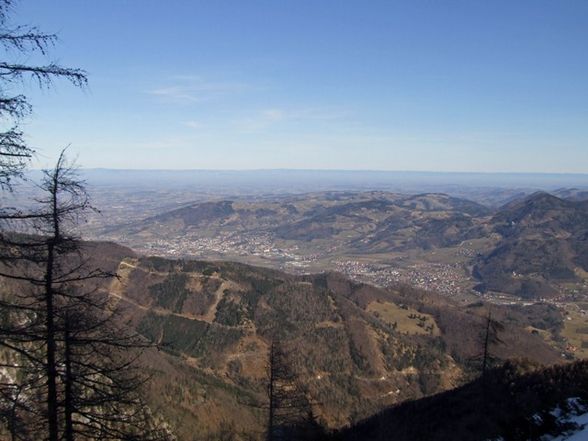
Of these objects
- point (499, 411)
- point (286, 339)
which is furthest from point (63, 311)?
point (286, 339)

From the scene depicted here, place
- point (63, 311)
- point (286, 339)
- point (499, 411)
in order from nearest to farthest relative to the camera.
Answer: point (63, 311) → point (499, 411) → point (286, 339)

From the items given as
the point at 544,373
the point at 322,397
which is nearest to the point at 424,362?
the point at 322,397

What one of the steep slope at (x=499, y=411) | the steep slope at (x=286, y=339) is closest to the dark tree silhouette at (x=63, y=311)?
the steep slope at (x=499, y=411)

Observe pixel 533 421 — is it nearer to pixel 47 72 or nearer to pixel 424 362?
pixel 47 72

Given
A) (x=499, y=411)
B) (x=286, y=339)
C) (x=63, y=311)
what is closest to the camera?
(x=63, y=311)

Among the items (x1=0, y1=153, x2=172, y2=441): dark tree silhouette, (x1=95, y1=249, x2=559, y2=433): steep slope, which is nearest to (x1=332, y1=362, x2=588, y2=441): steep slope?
(x1=0, y1=153, x2=172, y2=441): dark tree silhouette

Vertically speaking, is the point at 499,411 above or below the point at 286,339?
above

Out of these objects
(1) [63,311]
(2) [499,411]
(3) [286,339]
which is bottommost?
(3) [286,339]

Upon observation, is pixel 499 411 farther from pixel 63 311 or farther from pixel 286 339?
pixel 286 339

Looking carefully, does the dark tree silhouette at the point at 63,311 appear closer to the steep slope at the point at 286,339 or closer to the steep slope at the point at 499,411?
the steep slope at the point at 499,411

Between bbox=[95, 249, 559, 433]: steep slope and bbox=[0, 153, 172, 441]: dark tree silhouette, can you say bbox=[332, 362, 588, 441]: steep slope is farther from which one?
bbox=[95, 249, 559, 433]: steep slope

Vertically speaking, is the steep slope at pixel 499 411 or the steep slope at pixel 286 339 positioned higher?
the steep slope at pixel 499 411
